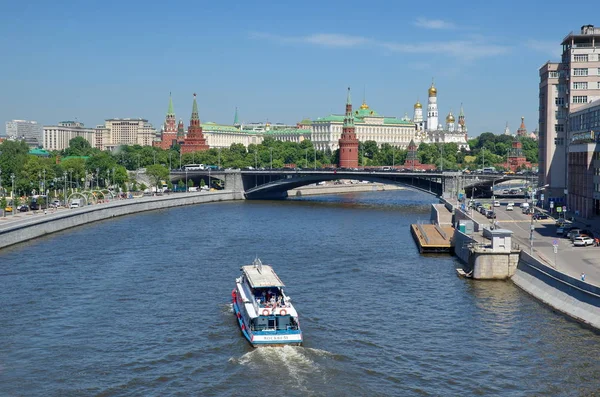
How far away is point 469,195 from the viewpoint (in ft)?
404

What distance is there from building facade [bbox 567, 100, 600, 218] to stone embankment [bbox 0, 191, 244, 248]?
1915 inches

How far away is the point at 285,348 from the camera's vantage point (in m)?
35.9

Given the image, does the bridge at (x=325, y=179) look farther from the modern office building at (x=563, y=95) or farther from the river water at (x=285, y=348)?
the river water at (x=285, y=348)

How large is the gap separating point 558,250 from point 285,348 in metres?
25.0

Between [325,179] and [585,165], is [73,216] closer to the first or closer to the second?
[585,165]

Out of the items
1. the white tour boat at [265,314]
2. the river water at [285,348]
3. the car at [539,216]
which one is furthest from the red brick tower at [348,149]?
the white tour boat at [265,314]

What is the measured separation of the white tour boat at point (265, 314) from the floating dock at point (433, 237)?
2598cm

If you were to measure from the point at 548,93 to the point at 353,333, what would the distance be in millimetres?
58154

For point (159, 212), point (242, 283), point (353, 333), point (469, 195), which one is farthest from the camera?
point (469, 195)

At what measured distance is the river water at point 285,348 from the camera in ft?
105


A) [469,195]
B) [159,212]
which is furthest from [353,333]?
[469,195]

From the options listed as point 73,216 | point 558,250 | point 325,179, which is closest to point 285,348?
point 558,250

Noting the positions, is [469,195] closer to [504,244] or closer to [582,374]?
[504,244]

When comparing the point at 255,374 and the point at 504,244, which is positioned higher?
the point at 504,244
